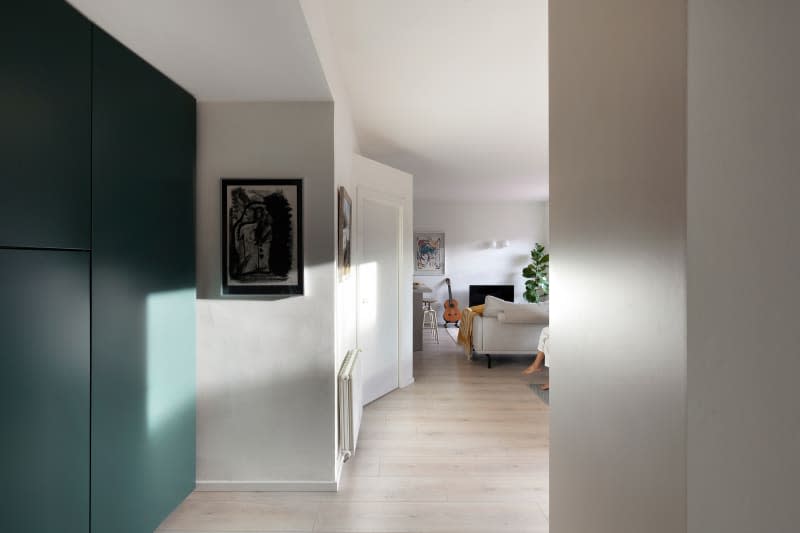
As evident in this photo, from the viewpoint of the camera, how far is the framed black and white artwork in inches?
95.9

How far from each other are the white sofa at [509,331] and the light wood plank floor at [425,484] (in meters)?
1.31

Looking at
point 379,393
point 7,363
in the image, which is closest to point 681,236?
point 7,363

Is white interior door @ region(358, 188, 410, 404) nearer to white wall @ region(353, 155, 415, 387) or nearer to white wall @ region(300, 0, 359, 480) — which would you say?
white wall @ region(353, 155, 415, 387)

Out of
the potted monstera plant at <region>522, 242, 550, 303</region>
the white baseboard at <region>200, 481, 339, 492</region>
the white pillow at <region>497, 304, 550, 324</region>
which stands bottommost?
the white baseboard at <region>200, 481, 339, 492</region>

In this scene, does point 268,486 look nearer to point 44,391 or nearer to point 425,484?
point 425,484

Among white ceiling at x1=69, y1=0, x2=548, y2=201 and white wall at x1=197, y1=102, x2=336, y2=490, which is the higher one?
white ceiling at x1=69, y1=0, x2=548, y2=201

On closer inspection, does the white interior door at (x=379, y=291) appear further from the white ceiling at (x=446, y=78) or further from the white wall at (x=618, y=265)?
the white wall at (x=618, y=265)

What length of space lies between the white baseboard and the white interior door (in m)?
1.43

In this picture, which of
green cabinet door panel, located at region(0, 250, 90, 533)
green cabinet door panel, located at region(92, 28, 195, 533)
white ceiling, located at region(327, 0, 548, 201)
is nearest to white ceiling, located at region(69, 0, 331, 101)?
green cabinet door panel, located at region(92, 28, 195, 533)

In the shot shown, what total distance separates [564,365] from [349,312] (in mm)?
2387

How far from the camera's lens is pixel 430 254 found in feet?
28.6

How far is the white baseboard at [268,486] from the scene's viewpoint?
2.44 meters

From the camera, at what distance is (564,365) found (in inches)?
47.6

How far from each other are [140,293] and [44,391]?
0.59 metres
